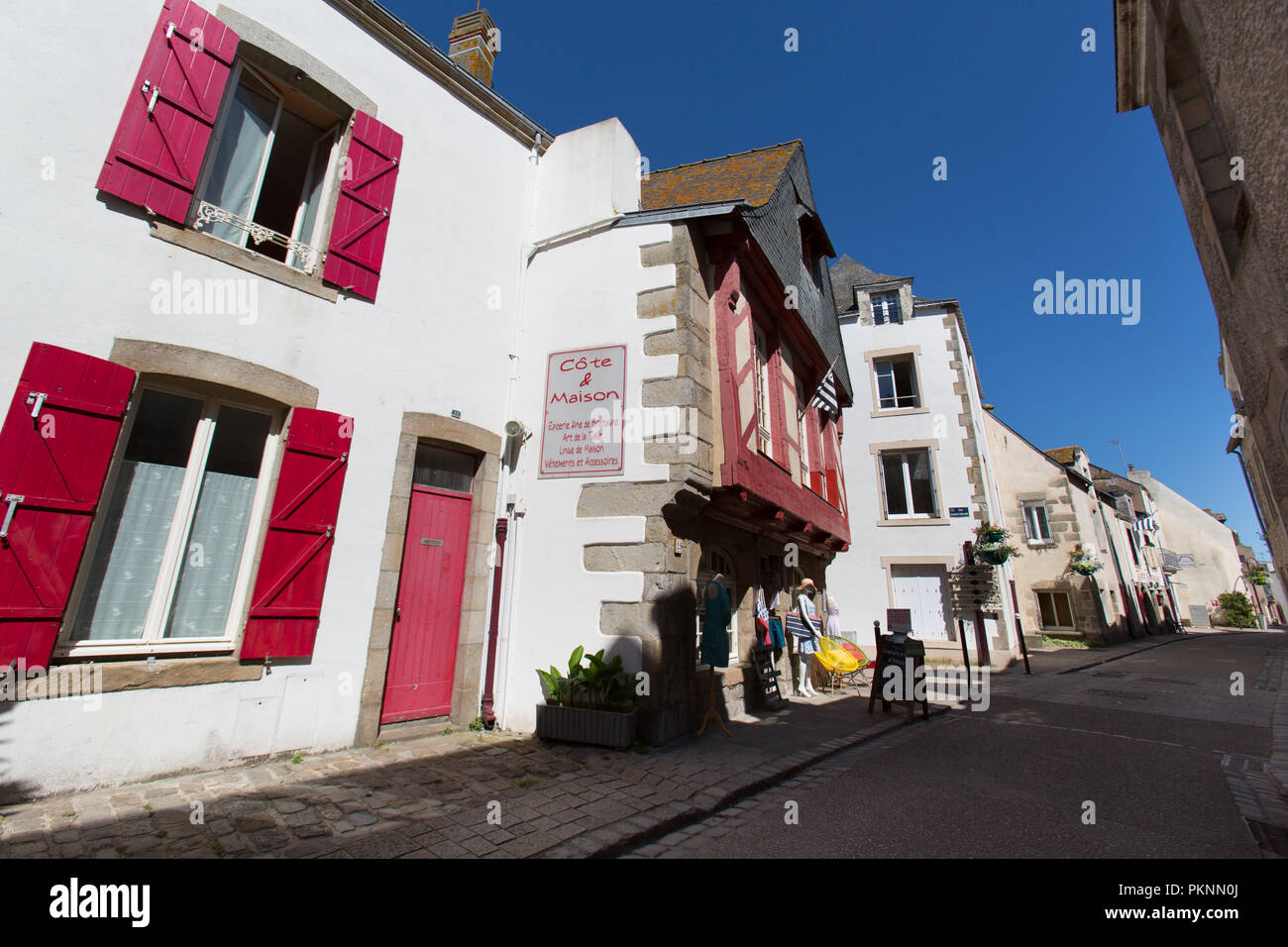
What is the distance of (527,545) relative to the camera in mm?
6371

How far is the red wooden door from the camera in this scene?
5492 mm

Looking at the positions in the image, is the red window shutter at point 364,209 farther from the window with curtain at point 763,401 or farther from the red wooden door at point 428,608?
the window with curtain at point 763,401

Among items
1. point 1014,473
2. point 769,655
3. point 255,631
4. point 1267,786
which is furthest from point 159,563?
point 1014,473

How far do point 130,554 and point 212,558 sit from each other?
0.50 m

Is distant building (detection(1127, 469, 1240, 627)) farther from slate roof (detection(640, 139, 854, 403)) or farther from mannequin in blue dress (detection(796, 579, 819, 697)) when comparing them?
mannequin in blue dress (detection(796, 579, 819, 697))

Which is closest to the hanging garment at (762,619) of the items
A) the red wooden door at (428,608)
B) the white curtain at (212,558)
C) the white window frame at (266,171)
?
the red wooden door at (428,608)

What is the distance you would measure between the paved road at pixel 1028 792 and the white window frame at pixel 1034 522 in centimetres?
1205

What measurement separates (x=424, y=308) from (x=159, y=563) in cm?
339

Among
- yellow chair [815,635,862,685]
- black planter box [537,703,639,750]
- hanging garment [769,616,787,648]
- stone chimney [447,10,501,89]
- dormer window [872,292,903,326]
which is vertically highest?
dormer window [872,292,903,326]

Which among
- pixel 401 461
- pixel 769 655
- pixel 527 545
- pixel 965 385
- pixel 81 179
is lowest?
pixel 769 655

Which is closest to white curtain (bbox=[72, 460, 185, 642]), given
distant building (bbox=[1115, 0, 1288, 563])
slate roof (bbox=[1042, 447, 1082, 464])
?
distant building (bbox=[1115, 0, 1288, 563])

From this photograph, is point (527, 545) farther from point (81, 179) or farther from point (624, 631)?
point (81, 179)

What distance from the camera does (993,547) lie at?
42.2 ft

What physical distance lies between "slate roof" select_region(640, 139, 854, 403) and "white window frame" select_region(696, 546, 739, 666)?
4.18m
